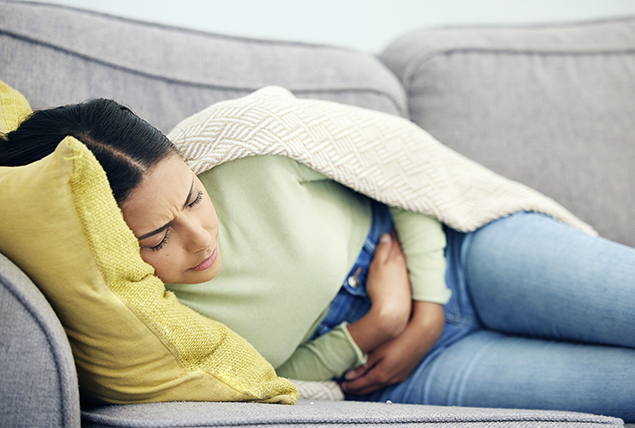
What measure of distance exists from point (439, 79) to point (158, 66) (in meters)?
0.75

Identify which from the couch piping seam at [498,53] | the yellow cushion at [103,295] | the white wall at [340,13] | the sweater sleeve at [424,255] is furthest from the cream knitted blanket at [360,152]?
the white wall at [340,13]

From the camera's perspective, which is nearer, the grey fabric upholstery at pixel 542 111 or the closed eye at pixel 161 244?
the closed eye at pixel 161 244

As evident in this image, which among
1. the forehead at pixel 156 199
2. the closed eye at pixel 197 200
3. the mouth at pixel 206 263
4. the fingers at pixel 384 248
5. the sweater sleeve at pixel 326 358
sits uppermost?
the forehead at pixel 156 199

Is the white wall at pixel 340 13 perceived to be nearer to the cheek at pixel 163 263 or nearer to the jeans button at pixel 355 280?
the jeans button at pixel 355 280

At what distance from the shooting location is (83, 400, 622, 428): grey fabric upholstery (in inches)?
19.8

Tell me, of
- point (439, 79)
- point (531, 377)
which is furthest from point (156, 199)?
point (439, 79)

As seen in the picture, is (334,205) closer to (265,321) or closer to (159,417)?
(265,321)

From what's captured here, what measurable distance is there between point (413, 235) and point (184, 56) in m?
0.68

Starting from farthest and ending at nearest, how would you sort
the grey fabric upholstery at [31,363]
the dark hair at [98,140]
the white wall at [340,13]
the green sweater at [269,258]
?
the white wall at [340,13]
the green sweater at [269,258]
the dark hair at [98,140]
the grey fabric upholstery at [31,363]

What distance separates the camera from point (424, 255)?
0.95 meters

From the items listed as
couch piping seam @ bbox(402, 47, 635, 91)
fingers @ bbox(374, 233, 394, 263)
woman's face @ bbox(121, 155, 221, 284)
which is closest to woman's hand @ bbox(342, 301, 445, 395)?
fingers @ bbox(374, 233, 394, 263)

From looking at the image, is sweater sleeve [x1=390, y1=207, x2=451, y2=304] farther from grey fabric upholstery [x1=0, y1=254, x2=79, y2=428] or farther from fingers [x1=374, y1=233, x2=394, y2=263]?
grey fabric upholstery [x1=0, y1=254, x2=79, y2=428]

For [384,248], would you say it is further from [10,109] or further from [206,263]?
[10,109]

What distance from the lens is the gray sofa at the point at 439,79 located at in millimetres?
931
